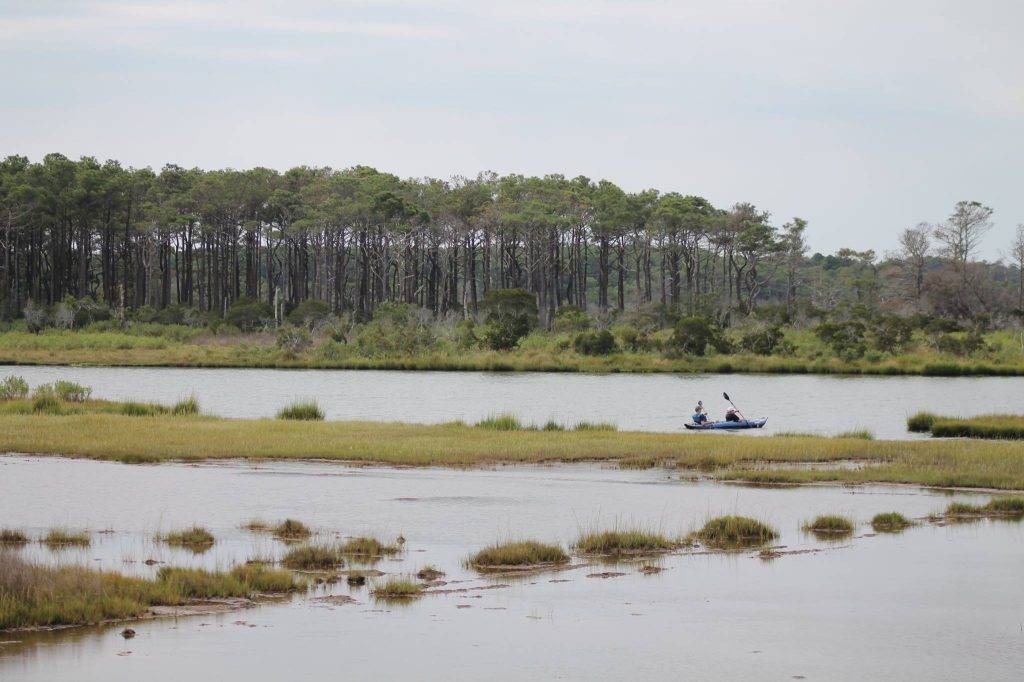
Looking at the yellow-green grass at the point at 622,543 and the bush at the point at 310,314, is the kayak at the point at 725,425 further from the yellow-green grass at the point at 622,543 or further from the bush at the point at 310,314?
the bush at the point at 310,314

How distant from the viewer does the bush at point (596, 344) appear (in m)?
78.7

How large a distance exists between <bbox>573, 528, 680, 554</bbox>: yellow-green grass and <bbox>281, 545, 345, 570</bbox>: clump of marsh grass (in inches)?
152

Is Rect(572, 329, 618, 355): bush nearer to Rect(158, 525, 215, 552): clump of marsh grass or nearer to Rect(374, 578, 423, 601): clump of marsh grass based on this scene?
Rect(158, 525, 215, 552): clump of marsh grass

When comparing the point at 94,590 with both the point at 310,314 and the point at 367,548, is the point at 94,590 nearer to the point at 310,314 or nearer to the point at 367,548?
the point at 367,548

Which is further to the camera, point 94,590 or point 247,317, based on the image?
point 247,317

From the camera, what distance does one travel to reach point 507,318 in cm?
8262

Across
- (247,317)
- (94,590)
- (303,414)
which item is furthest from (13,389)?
(247,317)

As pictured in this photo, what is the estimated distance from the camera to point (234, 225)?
362 feet

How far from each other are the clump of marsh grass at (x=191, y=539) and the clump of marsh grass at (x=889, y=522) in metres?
11.1

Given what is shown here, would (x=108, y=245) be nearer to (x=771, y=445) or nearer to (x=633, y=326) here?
(x=633, y=326)

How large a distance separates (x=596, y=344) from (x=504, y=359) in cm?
630

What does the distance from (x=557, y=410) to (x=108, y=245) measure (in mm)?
67813

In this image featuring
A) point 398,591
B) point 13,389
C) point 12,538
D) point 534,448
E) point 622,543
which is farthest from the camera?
point 13,389

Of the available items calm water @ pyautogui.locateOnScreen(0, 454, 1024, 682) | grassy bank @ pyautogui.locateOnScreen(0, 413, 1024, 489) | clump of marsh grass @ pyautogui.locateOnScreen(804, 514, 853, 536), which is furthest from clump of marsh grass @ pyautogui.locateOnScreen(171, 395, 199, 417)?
clump of marsh grass @ pyautogui.locateOnScreen(804, 514, 853, 536)
